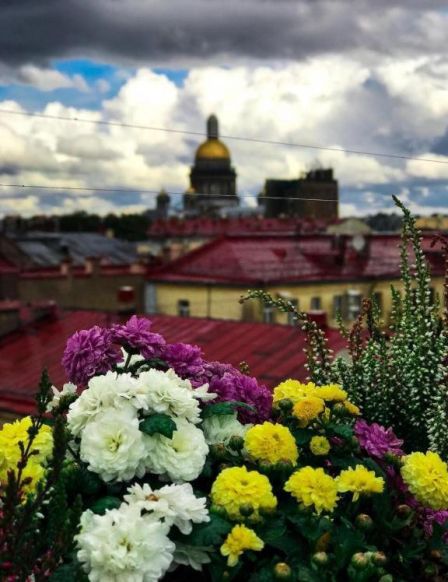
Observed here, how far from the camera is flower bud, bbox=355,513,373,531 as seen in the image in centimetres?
379

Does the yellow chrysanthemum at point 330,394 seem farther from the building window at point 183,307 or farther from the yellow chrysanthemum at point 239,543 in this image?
the building window at point 183,307

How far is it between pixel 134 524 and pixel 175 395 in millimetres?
684

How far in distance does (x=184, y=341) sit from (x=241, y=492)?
16.1 metres

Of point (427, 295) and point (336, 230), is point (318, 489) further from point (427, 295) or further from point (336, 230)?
point (336, 230)

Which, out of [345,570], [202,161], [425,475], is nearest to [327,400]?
[425,475]

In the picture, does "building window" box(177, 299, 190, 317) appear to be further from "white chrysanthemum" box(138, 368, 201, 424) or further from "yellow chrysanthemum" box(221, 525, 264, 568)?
"yellow chrysanthemum" box(221, 525, 264, 568)

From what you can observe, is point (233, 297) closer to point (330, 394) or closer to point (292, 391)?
point (292, 391)

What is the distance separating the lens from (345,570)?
3.69m

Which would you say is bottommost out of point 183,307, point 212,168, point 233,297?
point 183,307

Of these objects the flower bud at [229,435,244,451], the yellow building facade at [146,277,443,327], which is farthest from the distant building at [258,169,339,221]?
the flower bud at [229,435,244,451]

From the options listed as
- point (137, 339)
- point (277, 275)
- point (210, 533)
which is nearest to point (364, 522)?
point (210, 533)

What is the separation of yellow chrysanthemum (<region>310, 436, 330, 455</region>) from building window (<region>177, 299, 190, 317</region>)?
37.2 metres

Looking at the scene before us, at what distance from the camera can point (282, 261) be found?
135 ft

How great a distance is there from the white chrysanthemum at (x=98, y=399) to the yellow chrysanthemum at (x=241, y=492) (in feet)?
1.49
